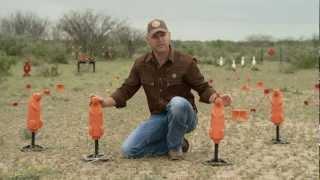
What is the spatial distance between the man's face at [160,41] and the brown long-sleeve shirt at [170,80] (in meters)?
0.13

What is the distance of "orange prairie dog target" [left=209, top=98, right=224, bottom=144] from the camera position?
662 centimetres

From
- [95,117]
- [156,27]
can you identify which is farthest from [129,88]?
[156,27]

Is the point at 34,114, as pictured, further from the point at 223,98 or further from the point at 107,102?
the point at 223,98

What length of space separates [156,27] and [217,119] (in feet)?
3.61

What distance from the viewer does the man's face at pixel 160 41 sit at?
678 centimetres

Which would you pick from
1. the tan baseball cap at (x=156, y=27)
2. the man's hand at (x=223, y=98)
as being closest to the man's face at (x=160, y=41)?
the tan baseball cap at (x=156, y=27)

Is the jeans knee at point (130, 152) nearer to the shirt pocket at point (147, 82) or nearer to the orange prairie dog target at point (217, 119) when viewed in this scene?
the shirt pocket at point (147, 82)

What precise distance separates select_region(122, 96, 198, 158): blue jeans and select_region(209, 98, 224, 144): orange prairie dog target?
28cm

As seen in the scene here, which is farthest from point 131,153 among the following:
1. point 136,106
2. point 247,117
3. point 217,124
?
point 136,106

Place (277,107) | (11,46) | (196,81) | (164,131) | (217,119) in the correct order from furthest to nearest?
1. (11,46)
2. (277,107)
3. (164,131)
4. (196,81)
5. (217,119)

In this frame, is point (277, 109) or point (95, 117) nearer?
point (95, 117)

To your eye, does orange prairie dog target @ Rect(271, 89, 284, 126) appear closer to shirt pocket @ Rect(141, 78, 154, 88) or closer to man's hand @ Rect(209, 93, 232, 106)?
man's hand @ Rect(209, 93, 232, 106)

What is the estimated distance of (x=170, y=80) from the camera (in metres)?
6.89

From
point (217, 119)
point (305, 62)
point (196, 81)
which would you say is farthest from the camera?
point (305, 62)
